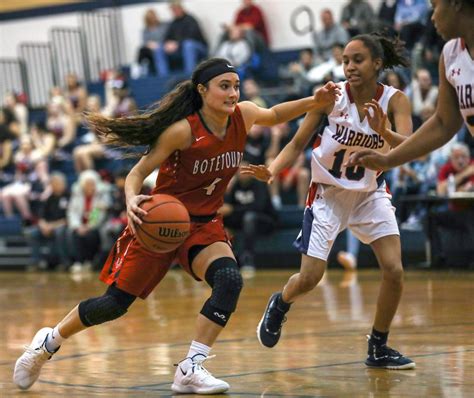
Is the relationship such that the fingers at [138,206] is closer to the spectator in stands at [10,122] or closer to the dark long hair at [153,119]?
the dark long hair at [153,119]

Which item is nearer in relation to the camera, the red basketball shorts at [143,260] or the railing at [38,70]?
the red basketball shorts at [143,260]

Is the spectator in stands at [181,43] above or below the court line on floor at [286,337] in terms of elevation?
above

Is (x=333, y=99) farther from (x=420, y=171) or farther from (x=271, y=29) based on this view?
(x=271, y=29)

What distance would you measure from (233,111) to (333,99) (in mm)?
639

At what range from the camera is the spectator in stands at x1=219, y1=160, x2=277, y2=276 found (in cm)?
1516

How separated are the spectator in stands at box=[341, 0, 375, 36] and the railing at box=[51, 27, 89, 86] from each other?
7.55 meters

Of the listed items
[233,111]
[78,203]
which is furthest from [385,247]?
[78,203]

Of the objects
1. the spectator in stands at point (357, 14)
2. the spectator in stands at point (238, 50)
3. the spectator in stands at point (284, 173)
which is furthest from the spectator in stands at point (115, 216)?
the spectator in stands at point (357, 14)

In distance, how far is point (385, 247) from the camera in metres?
6.21

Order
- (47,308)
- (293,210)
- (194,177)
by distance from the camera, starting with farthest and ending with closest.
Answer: (293,210), (47,308), (194,177)

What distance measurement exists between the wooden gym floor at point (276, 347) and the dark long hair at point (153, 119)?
1.30 meters

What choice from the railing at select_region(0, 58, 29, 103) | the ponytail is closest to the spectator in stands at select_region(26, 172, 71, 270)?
the railing at select_region(0, 58, 29, 103)

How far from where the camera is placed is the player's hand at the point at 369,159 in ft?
15.1

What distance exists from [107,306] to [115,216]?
11.2m
